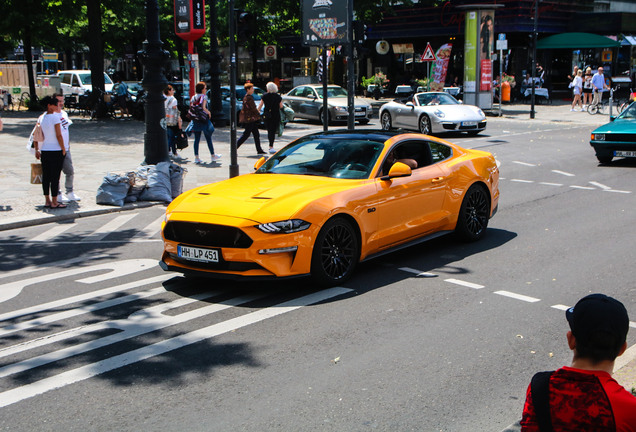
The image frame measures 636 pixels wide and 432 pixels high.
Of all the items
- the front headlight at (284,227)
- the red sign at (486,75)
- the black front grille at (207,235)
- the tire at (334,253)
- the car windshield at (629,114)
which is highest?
the red sign at (486,75)

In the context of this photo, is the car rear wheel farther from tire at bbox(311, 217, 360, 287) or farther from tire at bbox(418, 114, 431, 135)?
tire at bbox(311, 217, 360, 287)

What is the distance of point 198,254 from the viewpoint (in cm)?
660

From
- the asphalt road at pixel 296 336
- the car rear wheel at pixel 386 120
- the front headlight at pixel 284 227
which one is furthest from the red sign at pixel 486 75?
the front headlight at pixel 284 227

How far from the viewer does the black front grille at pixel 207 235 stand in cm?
640

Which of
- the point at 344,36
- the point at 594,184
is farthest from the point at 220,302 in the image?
the point at 344,36

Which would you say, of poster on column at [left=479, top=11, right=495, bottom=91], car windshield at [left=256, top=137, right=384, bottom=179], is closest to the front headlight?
car windshield at [left=256, top=137, right=384, bottom=179]

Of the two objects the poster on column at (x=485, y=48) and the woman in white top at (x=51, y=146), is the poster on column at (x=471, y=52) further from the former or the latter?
the woman in white top at (x=51, y=146)

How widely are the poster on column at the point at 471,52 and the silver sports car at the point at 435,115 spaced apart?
291 inches

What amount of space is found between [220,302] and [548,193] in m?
7.89

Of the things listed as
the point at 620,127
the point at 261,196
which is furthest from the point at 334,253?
the point at 620,127

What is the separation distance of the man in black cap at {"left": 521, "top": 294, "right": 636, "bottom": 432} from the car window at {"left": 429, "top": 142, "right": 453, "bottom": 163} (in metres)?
6.25

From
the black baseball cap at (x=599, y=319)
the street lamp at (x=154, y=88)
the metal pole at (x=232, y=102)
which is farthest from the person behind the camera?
the metal pole at (x=232, y=102)

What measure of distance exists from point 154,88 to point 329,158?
6.63m

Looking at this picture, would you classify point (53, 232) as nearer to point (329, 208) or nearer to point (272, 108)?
point (329, 208)
